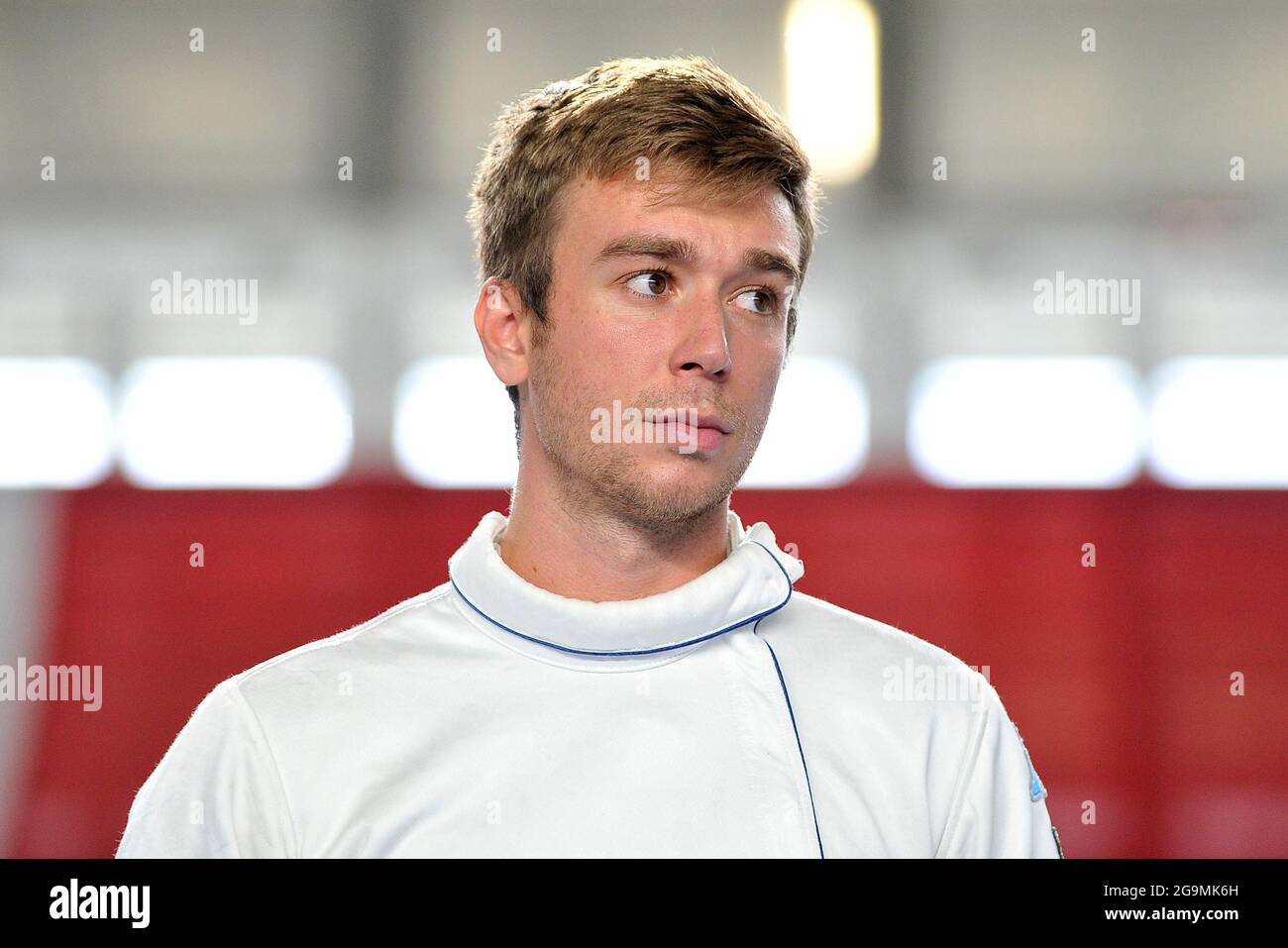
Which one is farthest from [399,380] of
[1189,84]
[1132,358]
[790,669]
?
[1189,84]

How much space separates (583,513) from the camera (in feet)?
4.19

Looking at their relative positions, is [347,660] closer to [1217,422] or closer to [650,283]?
[650,283]

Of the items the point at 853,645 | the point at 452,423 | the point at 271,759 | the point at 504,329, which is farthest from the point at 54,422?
the point at 853,645

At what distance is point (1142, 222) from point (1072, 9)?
457 millimetres

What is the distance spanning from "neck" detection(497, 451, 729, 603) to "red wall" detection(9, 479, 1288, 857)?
1.12 metres

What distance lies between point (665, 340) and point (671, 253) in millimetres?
88

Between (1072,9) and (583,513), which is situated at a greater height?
(1072,9)

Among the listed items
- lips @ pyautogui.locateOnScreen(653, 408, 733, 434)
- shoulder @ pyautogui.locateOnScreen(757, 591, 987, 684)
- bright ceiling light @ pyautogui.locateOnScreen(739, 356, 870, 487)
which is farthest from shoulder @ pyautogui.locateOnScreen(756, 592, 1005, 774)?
bright ceiling light @ pyautogui.locateOnScreen(739, 356, 870, 487)

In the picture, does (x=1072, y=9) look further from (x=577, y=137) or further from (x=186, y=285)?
(x=186, y=285)

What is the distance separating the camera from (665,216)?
4.01 ft

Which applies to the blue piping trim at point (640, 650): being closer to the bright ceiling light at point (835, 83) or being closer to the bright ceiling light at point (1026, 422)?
the bright ceiling light at point (1026, 422)

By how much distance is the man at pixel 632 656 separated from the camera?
113cm

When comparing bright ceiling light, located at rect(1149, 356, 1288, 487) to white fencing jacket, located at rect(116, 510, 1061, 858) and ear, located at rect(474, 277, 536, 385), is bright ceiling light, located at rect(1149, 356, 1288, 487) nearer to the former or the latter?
white fencing jacket, located at rect(116, 510, 1061, 858)

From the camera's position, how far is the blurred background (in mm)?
2393
